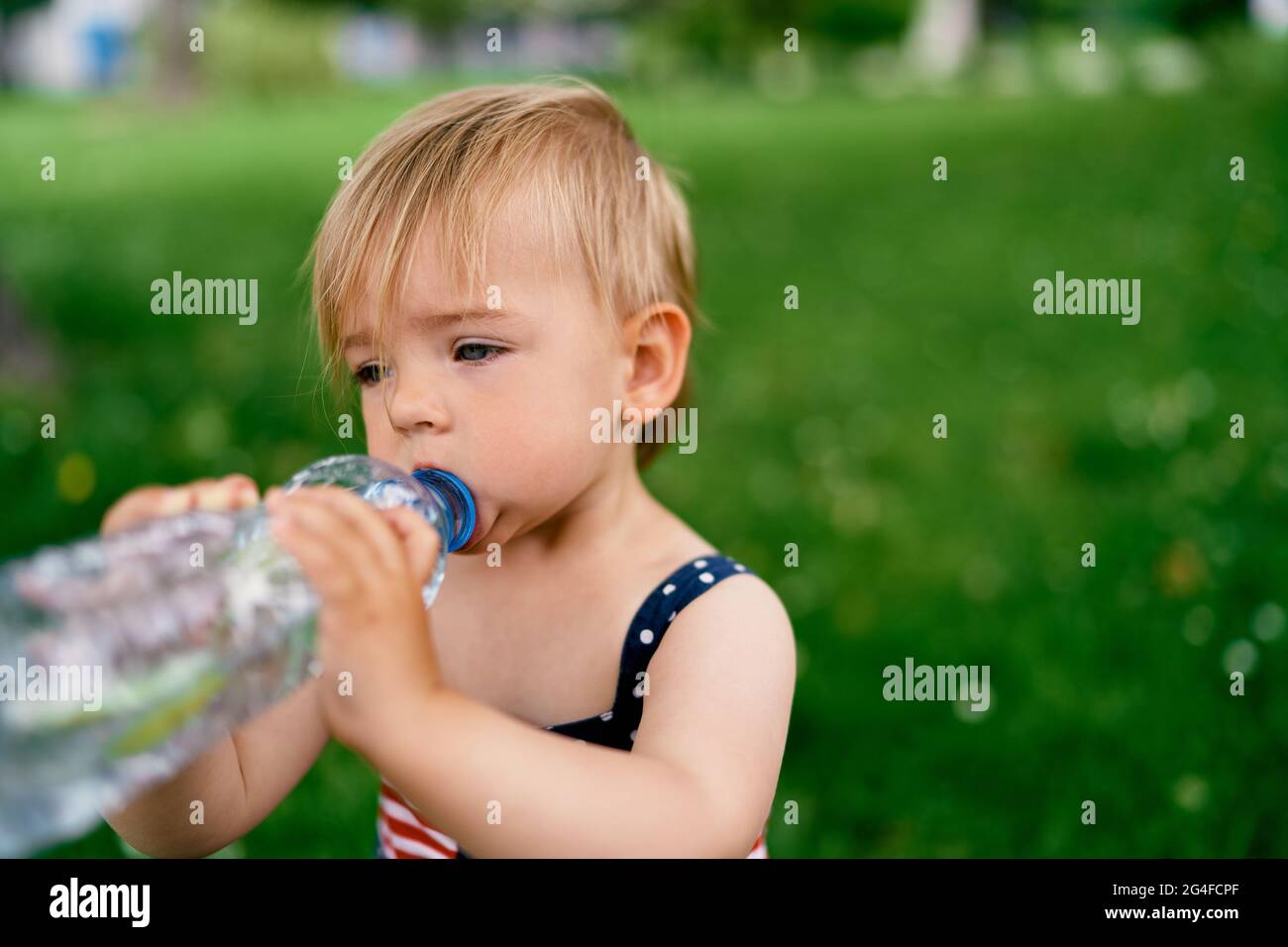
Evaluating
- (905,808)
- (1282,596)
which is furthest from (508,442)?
(1282,596)

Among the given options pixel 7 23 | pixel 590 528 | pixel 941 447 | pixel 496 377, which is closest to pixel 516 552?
pixel 590 528

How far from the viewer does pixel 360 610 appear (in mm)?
1494

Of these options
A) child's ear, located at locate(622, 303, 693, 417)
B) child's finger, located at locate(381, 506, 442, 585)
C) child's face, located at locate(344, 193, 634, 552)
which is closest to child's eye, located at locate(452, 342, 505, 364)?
child's face, located at locate(344, 193, 634, 552)

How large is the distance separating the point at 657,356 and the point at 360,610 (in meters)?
0.88

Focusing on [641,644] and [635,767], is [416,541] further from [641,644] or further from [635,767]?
[641,644]

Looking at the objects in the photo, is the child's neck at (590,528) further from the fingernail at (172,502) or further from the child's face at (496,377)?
the fingernail at (172,502)

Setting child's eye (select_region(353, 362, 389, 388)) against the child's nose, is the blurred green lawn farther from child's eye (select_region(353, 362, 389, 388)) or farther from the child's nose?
the child's nose

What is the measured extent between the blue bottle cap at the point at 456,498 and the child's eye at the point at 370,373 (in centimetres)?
17

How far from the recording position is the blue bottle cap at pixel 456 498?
1904mm

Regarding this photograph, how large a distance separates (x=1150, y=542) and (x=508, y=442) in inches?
129

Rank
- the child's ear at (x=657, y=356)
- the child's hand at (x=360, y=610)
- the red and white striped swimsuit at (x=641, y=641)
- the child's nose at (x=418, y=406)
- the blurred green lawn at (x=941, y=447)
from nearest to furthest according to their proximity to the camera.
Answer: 1. the child's hand at (x=360, y=610)
2. the child's nose at (x=418, y=406)
3. the red and white striped swimsuit at (x=641, y=641)
4. the child's ear at (x=657, y=356)
5. the blurred green lawn at (x=941, y=447)

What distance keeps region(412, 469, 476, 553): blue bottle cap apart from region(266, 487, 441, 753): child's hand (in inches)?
14.2

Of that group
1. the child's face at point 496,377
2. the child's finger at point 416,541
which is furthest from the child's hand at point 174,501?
the child's finger at point 416,541
